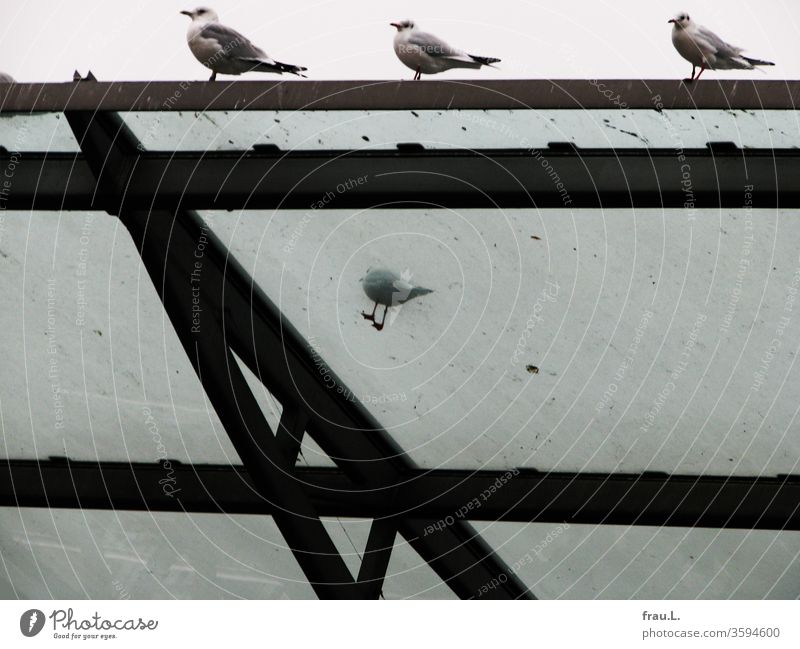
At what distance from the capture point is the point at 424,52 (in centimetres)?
276

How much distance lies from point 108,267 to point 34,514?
1.34 meters

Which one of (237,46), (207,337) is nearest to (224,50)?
(237,46)

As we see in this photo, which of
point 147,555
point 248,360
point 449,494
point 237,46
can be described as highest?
point 237,46

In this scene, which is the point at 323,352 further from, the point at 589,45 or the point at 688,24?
the point at 688,24

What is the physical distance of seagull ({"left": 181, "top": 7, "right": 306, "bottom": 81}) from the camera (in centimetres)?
272

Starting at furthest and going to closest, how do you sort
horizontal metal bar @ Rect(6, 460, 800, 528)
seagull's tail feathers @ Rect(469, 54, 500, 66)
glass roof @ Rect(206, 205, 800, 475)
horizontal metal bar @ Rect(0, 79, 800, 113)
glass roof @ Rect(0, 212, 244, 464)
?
1. horizontal metal bar @ Rect(6, 460, 800, 528)
2. glass roof @ Rect(0, 212, 244, 464)
3. glass roof @ Rect(206, 205, 800, 475)
4. seagull's tail feathers @ Rect(469, 54, 500, 66)
5. horizontal metal bar @ Rect(0, 79, 800, 113)

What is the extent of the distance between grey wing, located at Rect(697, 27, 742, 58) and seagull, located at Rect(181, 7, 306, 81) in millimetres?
1043

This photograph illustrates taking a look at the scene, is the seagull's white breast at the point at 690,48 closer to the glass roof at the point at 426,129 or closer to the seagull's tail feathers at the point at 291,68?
the glass roof at the point at 426,129

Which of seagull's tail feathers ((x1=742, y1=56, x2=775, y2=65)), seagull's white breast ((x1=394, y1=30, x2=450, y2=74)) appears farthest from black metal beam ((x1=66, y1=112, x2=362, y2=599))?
seagull's tail feathers ((x1=742, y1=56, x2=775, y2=65))

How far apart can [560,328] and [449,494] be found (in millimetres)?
754

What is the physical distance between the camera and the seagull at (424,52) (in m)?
2.69

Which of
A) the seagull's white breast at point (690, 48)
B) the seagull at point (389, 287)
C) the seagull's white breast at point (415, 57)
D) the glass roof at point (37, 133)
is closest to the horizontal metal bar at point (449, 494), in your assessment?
the seagull at point (389, 287)

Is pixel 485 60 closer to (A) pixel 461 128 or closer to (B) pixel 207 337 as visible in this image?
(A) pixel 461 128

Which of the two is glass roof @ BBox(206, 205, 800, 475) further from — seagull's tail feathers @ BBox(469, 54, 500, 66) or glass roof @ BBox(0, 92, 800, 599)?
seagull's tail feathers @ BBox(469, 54, 500, 66)
